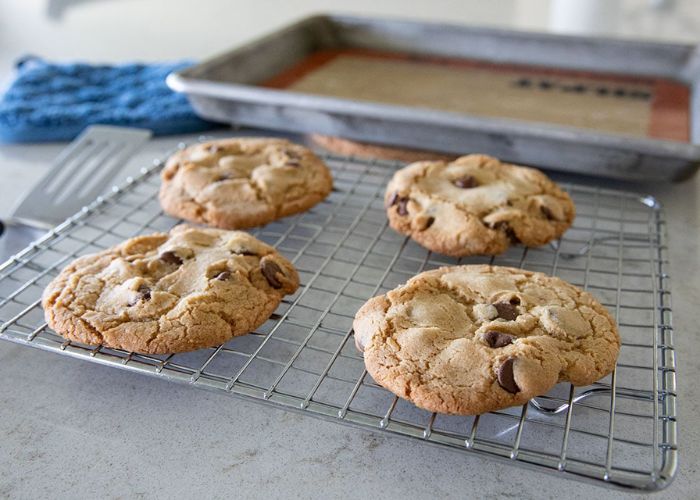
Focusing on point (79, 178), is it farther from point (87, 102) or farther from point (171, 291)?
point (171, 291)

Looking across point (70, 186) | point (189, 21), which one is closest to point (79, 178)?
point (70, 186)

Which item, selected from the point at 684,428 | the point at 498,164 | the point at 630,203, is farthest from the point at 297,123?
the point at 684,428

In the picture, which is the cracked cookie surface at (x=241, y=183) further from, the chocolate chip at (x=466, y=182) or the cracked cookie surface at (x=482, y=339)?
the cracked cookie surface at (x=482, y=339)

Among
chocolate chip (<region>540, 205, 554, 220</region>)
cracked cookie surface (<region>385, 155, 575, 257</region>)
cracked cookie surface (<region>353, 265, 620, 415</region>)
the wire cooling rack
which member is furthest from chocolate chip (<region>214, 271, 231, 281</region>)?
chocolate chip (<region>540, 205, 554, 220</region>)

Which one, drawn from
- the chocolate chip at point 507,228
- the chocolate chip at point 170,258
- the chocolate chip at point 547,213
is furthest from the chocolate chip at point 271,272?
the chocolate chip at point 547,213

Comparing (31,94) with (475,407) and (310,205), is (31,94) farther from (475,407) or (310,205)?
(475,407)

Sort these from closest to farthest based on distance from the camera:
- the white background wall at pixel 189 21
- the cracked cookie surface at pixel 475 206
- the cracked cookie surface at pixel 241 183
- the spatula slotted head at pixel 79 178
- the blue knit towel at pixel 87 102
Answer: the cracked cookie surface at pixel 475 206 → the cracked cookie surface at pixel 241 183 → the spatula slotted head at pixel 79 178 → the blue knit towel at pixel 87 102 → the white background wall at pixel 189 21
